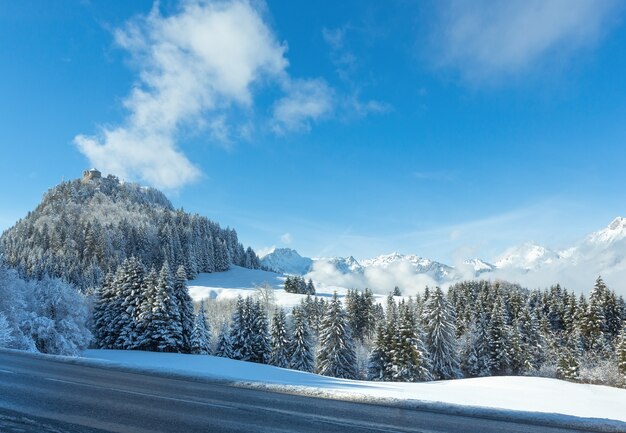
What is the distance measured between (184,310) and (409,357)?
93.4 ft

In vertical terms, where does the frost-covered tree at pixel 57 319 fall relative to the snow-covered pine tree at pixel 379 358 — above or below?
above

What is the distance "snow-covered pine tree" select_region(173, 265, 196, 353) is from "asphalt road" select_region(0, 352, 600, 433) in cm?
3497

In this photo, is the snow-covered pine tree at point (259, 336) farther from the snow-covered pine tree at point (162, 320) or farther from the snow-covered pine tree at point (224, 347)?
the snow-covered pine tree at point (162, 320)

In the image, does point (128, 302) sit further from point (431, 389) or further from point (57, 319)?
point (431, 389)

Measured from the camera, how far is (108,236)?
14375 cm

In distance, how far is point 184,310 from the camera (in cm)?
4647

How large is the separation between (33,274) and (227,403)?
421 feet

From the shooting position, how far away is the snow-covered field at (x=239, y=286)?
128275 millimetres

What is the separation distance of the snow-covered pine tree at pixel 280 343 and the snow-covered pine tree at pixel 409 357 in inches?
557

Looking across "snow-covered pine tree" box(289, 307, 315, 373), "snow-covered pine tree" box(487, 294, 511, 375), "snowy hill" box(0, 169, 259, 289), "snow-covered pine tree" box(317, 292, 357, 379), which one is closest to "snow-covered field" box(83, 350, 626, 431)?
"snow-covered pine tree" box(317, 292, 357, 379)

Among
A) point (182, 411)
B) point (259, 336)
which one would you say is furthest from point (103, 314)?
point (182, 411)

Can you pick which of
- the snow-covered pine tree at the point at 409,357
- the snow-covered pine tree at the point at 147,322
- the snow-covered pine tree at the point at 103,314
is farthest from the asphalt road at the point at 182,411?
the snow-covered pine tree at the point at 409,357

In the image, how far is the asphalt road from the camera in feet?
24.7

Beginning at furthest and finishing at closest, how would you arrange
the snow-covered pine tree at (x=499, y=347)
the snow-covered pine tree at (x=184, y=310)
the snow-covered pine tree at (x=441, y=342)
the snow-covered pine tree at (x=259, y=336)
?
the snow-covered pine tree at (x=499, y=347) → the snow-covered pine tree at (x=441, y=342) → the snow-covered pine tree at (x=259, y=336) → the snow-covered pine tree at (x=184, y=310)
